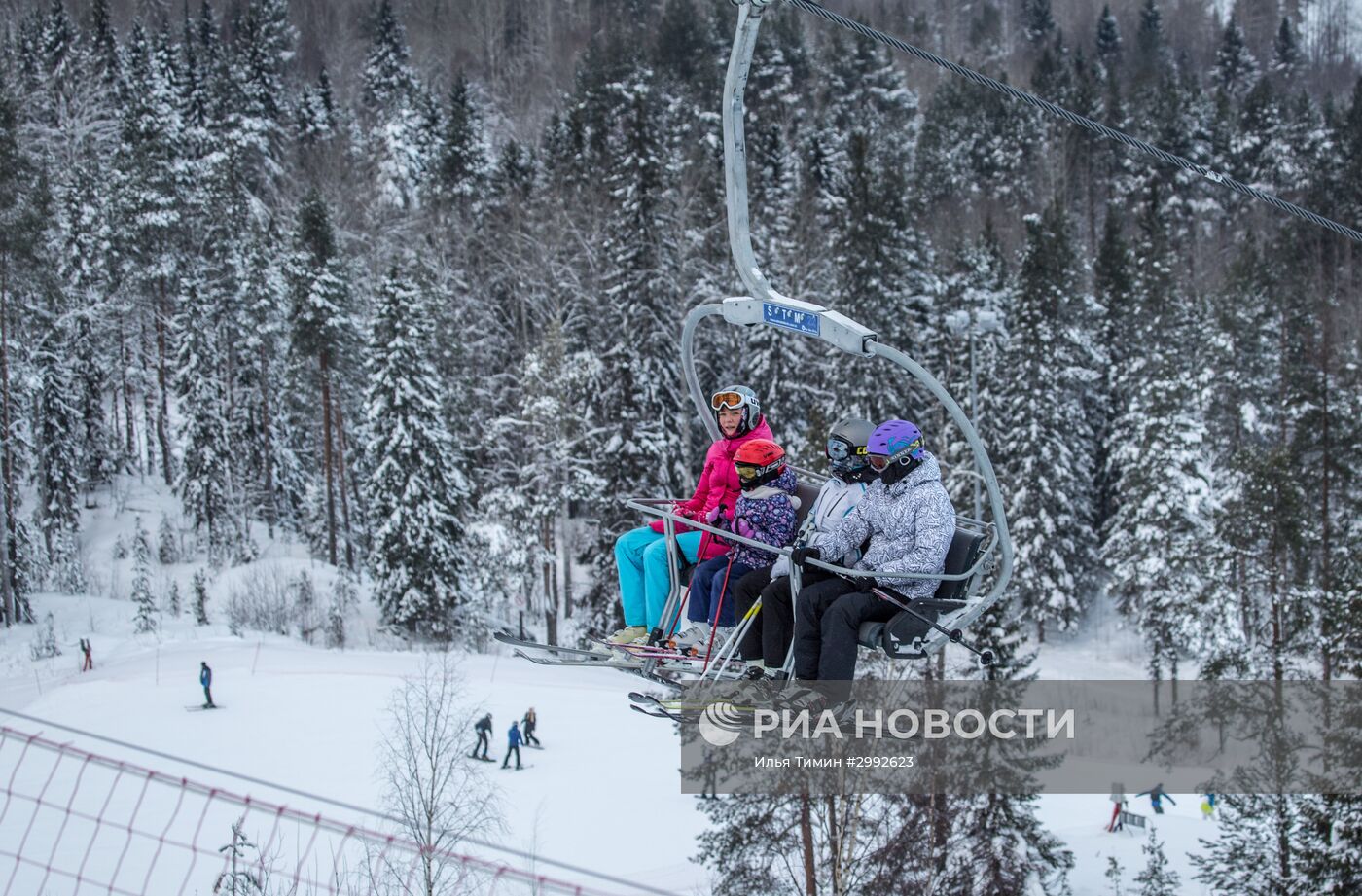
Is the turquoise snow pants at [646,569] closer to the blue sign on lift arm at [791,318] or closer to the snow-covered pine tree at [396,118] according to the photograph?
the blue sign on lift arm at [791,318]

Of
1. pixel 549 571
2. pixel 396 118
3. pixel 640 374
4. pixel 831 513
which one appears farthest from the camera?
pixel 396 118

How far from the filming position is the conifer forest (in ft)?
103

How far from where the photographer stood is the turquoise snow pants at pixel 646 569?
27.1 ft

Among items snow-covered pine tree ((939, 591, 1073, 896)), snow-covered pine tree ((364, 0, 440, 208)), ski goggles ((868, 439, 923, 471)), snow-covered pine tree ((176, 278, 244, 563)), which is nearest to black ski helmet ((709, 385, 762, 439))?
ski goggles ((868, 439, 923, 471))

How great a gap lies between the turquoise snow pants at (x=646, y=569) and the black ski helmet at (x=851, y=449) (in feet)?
4.58

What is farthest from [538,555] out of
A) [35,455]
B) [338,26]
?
[338,26]

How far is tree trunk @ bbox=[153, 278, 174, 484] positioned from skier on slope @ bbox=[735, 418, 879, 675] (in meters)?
43.4

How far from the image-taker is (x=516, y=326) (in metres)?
48.4

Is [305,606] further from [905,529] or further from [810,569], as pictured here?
[905,529]

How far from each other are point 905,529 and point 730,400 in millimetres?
1505

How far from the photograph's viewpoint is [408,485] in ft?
111

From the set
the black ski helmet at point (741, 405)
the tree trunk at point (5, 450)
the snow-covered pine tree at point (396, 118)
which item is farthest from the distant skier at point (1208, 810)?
the snow-covered pine tree at point (396, 118)

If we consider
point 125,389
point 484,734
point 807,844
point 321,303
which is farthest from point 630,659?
point 125,389

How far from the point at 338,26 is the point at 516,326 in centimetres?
5404
